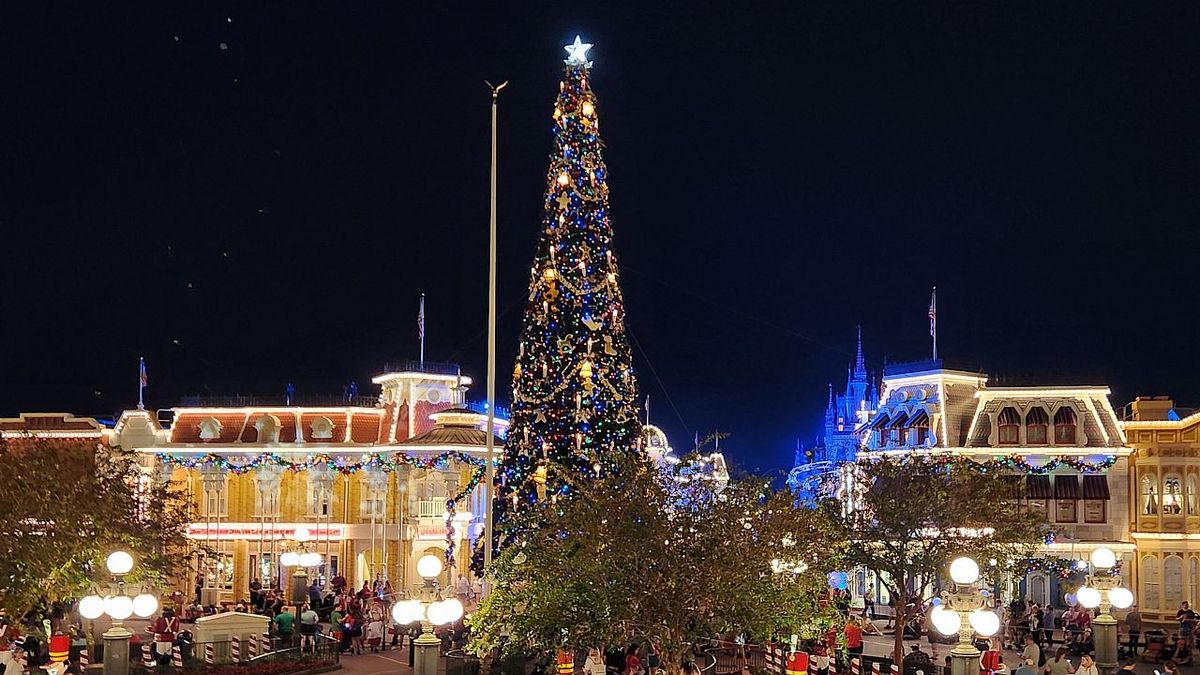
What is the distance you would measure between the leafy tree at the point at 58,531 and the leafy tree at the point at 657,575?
7.50 metres

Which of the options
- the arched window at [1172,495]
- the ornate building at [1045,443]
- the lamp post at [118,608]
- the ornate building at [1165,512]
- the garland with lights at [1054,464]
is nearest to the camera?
the lamp post at [118,608]

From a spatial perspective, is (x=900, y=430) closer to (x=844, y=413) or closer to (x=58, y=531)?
(x=58, y=531)

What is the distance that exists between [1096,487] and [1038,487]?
2033 millimetres

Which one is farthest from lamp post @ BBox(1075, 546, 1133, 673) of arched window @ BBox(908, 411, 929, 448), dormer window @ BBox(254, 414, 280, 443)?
dormer window @ BBox(254, 414, 280, 443)

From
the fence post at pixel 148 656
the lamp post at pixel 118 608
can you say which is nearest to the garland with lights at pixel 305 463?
the fence post at pixel 148 656

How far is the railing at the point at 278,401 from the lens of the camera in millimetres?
58188

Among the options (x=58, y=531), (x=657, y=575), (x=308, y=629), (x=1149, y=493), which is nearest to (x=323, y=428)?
(x=308, y=629)

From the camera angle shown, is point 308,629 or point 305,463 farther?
point 305,463

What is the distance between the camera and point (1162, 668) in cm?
3169

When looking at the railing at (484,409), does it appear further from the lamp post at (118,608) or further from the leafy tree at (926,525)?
the lamp post at (118,608)

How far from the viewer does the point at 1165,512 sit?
1988 inches

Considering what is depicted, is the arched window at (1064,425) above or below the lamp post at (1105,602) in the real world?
above

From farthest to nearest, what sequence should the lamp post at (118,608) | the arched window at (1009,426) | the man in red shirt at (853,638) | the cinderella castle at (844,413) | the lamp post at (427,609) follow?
the cinderella castle at (844,413), the arched window at (1009,426), the man in red shirt at (853,638), the lamp post at (118,608), the lamp post at (427,609)

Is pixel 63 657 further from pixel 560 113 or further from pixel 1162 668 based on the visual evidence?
pixel 1162 668
